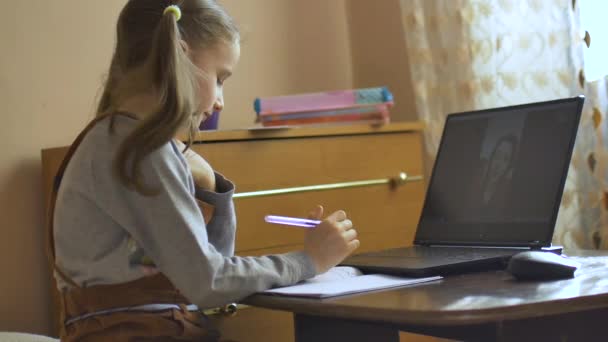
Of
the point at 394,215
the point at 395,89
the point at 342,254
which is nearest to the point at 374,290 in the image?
the point at 342,254

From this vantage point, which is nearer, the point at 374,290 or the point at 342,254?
the point at 374,290

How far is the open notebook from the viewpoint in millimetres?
1062

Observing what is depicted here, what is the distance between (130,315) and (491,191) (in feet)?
2.23

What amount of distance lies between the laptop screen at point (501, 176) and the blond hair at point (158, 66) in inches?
19.3

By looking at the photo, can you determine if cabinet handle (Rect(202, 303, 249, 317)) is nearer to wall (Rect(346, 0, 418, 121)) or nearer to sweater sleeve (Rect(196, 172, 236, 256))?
sweater sleeve (Rect(196, 172, 236, 256))

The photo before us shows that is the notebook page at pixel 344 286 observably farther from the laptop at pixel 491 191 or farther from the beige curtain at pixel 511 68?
the beige curtain at pixel 511 68

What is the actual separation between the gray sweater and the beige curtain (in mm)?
1149

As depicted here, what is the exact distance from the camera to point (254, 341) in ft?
6.11

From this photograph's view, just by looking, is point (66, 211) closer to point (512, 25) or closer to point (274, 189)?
point (274, 189)

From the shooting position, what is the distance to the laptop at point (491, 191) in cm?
133

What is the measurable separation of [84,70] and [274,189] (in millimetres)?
658

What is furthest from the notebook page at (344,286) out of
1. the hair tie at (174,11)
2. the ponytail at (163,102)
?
the hair tie at (174,11)

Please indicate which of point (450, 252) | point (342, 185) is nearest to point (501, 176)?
point (450, 252)

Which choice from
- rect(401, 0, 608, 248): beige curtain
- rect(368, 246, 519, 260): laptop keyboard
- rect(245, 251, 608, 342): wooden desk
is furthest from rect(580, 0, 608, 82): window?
rect(245, 251, 608, 342): wooden desk
